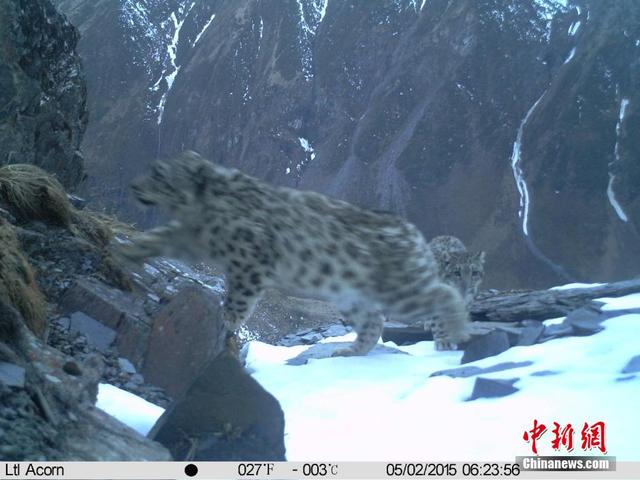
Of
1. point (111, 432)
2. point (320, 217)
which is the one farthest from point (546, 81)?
point (111, 432)

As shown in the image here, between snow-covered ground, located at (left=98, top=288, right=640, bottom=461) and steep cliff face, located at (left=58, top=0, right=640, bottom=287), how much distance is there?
8.70 ft

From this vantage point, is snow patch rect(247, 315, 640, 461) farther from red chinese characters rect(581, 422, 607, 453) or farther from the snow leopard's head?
the snow leopard's head

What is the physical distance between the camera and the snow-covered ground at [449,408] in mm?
1904

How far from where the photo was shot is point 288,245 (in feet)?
11.3

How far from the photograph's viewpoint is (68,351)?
9.73 feet

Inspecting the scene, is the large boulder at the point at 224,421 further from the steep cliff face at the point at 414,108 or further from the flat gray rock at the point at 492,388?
the steep cliff face at the point at 414,108

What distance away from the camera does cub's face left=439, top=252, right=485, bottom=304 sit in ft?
18.3

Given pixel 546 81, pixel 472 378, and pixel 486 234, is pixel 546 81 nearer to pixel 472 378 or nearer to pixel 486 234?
pixel 486 234

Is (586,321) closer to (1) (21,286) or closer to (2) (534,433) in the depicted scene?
(2) (534,433)

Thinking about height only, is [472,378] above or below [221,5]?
below

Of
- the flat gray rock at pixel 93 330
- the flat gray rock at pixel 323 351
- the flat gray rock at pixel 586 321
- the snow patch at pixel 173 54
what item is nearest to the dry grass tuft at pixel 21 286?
the flat gray rock at pixel 93 330

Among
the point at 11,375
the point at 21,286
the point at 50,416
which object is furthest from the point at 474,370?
the point at 21,286

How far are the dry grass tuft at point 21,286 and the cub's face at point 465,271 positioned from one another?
3.33 m

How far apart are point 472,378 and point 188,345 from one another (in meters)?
1.21
